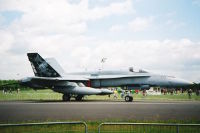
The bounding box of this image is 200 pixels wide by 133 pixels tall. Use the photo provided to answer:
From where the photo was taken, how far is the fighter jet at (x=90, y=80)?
74.5 ft

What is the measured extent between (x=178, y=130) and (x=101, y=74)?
777 inches

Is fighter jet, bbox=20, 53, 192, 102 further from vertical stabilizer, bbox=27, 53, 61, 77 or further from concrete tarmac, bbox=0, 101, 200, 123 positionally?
concrete tarmac, bbox=0, 101, 200, 123

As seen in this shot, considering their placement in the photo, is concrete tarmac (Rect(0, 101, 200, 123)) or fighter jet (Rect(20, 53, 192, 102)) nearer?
concrete tarmac (Rect(0, 101, 200, 123))

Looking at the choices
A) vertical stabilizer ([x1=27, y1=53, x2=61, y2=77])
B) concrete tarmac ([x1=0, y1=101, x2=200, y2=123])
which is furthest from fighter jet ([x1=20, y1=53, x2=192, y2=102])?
concrete tarmac ([x1=0, y1=101, x2=200, y2=123])

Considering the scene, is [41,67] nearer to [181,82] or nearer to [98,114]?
[181,82]

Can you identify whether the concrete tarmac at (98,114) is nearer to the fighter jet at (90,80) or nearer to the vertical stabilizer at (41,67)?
the fighter jet at (90,80)

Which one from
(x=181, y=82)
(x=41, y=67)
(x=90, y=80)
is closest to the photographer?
(x=181, y=82)

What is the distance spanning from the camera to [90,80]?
25609mm

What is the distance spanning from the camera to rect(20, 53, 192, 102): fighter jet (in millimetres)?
22719

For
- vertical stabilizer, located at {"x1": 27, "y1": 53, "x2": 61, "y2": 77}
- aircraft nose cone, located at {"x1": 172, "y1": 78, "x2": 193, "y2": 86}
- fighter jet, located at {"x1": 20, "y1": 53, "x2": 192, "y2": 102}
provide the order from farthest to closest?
vertical stabilizer, located at {"x1": 27, "y1": 53, "x2": 61, "y2": 77}
fighter jet, located at {"x1": 20, "y1": 53, "x2": 192, "y2": 102}
aircraft nose cone, located at {"x1": 172, "y1": 78, "x2": 193, "y2": 86}

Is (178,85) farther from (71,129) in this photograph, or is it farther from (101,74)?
(71,129)

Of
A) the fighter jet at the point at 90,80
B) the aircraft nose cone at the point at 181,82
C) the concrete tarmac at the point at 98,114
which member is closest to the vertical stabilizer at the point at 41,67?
the fighter jet at the point at 90,80

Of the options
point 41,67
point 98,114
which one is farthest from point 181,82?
point 41,67

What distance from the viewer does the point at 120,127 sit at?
621cm
